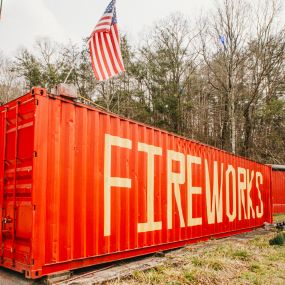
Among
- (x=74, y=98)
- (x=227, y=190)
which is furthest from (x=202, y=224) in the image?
(x=74, y=98)

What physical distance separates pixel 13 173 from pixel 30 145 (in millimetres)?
709

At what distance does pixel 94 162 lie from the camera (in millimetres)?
6387

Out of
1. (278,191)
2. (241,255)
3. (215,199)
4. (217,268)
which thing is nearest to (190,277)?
(217,268)

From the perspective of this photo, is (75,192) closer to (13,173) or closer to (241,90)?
(13,173)

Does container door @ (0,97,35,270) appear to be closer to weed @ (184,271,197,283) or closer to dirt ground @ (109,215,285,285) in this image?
dirt ground @ (109,215,285,285)

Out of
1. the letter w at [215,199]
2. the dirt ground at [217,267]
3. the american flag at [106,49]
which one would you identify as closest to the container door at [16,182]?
the dirt ground at [217,267]

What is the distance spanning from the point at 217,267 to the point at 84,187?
9.90 feet

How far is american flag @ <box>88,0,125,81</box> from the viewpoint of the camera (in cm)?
901

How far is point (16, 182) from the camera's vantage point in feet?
18.9

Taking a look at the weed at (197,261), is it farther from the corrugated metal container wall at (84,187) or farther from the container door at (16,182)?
the container door at (16,182)

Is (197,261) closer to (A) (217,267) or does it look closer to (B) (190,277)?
(A) (217,267)

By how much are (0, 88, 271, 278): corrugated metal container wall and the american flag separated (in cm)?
216

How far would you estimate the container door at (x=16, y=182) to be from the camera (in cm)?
538

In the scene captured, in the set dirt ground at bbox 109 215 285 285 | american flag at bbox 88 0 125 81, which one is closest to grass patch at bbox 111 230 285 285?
dirt ground at bbox 109 215 285 285
